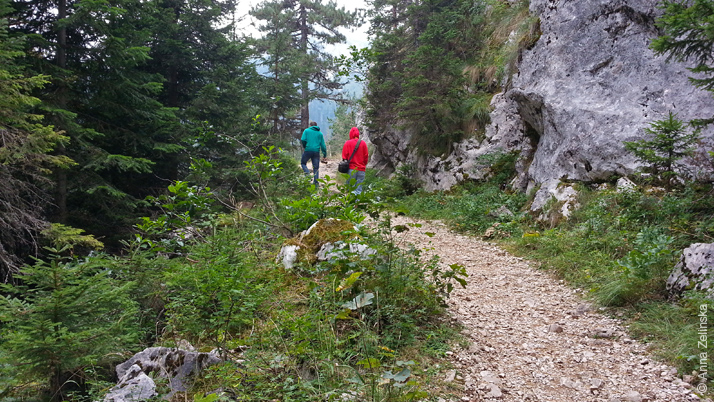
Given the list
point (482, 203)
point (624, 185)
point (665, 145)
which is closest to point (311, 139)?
point (482, 203)

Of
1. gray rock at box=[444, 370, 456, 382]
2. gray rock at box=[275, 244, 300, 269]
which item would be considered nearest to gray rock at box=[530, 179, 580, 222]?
gray rock at box=[444, 370, 456, 382]

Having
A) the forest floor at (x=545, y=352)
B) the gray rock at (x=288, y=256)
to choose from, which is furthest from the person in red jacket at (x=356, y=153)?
the gray rock at (x=288, y=256)

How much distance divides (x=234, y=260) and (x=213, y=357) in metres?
1.30

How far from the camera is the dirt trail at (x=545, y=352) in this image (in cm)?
303

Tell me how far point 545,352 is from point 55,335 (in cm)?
442

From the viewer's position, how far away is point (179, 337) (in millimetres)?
3578

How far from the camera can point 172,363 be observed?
2.91m

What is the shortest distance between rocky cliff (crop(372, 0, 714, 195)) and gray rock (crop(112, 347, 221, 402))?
25.8 ft

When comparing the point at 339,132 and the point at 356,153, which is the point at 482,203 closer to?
the point at 356,153

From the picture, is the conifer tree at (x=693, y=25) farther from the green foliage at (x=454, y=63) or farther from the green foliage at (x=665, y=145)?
the green foliage at (x=454, y=63)

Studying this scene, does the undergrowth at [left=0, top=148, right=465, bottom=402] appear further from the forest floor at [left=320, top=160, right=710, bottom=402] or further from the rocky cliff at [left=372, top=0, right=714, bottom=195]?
the rocky cliff at [left=372, top=0, right=714, bottom=195]

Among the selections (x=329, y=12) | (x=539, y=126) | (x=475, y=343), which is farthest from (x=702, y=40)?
(x=329, y=12)

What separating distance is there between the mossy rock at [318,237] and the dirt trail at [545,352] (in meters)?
1.25

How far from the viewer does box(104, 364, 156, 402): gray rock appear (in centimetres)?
243
